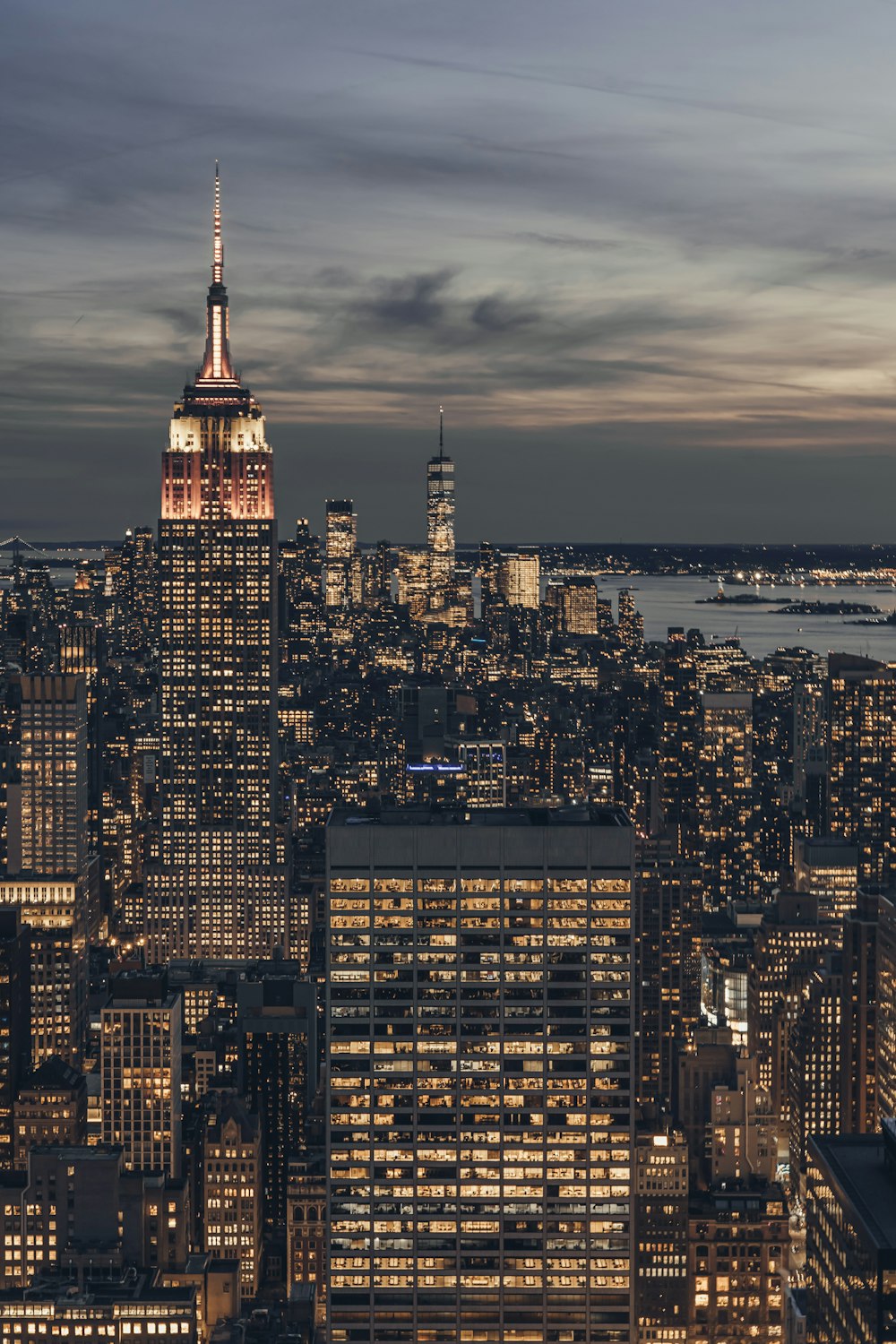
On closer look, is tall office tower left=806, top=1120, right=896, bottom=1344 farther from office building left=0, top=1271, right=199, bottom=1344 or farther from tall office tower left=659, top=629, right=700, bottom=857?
tall office tower left=659, top=629, right=700, bottom=857

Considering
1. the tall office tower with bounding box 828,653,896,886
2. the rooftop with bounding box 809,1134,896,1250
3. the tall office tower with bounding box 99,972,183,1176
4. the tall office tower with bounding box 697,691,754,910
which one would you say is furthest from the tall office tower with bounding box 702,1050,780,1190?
the tall office tower with bounding box 828,653,896,886

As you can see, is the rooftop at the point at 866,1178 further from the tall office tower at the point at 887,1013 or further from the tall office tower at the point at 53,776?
the tall office tower at the point at 53,776

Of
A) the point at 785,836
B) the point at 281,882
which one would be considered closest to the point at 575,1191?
the point at 281,882

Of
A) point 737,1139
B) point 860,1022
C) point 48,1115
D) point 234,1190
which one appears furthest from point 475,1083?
point 860,1022

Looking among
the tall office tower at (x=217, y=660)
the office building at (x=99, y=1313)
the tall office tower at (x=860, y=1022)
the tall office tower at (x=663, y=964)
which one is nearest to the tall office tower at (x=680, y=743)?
the tall office tower at (x=663, y=964)

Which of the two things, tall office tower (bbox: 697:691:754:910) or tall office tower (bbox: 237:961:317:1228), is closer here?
tall office tower (bbox: 237:961:317:1228)

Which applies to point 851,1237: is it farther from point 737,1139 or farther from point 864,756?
point 864,756

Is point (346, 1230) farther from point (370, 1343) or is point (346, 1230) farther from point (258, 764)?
point (258, 764)
